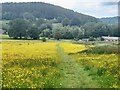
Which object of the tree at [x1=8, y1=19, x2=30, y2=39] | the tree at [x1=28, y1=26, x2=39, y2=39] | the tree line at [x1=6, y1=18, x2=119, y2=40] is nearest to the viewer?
the tree at [x1=28, y1=26, x2=39, y2=39]

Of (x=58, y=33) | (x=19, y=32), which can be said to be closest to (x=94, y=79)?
(x=19, y=32)

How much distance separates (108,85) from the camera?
1775cm

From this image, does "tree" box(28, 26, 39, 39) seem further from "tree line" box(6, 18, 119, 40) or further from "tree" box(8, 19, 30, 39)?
"tree" box(8, 19, 30, 39)

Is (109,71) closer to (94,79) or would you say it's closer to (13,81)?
(94,79)

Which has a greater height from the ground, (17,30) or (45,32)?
(17,30)

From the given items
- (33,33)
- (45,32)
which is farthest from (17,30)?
(45,32)

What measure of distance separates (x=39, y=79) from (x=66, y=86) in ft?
7.45

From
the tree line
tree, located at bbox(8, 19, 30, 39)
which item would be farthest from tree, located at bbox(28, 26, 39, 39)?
tree, located at bbox(8, 19, 30, 39)

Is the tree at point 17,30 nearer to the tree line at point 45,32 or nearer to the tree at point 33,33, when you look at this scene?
the tree line at point 45,32

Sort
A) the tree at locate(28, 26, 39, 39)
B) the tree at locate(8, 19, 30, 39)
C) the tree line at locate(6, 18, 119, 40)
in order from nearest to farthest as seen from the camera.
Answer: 1. the tree at locate(28, 26, 39, 39)
2. the tree at locate(8, 19, 30, 39)
3. the tree line at locate(6, 18, 119, 40)

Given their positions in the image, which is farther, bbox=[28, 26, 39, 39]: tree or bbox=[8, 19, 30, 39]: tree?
bbox=[8, 19, 30, 39]: tree

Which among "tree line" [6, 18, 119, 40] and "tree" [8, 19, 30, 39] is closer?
"tree" [8, 19, 30, 39]

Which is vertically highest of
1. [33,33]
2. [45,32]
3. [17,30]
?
[17,30]

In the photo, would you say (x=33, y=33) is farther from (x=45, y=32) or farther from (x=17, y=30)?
(x=45, y=32)
